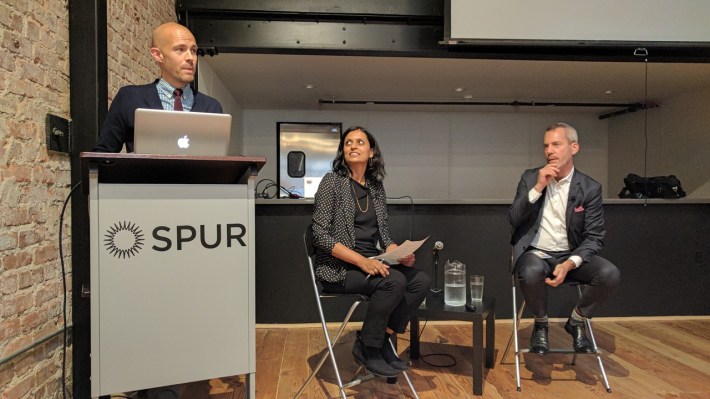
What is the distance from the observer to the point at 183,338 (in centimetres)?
138

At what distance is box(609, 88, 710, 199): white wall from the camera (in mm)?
5082

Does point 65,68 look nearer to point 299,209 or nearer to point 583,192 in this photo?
point 299,209

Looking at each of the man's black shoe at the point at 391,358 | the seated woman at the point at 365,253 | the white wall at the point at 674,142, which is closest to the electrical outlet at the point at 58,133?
the seated woman at the point at 365,253

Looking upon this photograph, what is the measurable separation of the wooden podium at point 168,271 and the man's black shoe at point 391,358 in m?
0.89

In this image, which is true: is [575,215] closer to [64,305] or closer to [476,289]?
[476,289]

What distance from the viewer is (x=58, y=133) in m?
1.86

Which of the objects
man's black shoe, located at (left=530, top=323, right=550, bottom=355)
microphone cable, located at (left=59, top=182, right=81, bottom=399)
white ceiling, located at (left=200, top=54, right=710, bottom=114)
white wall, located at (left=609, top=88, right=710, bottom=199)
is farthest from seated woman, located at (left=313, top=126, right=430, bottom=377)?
white wall, located at (left=609, top=88, right=710, bottom=199)

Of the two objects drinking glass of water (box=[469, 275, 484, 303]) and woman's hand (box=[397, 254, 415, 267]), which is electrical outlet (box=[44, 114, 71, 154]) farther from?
drinking glass of water (box=[469, 275, 484, 303])

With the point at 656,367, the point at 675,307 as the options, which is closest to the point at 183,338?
the point at 656,367

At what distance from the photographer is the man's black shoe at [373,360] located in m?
2.07

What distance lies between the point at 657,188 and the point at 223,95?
434cm

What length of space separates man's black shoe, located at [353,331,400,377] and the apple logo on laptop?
1323 millimetres

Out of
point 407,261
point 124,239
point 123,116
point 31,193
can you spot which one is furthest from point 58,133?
point 407,261

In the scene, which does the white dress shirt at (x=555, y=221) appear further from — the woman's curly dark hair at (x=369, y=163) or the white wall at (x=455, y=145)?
the white wall at (x=455, y=145)
